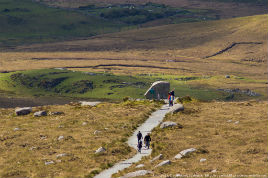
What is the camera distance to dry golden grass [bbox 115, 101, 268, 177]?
37.3 m

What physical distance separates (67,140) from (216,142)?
1608cm

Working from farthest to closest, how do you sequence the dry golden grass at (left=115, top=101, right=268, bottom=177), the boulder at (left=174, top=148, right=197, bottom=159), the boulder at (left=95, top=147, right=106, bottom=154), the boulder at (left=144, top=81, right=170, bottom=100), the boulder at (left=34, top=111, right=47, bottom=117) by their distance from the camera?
1. the boulder at (left=144, top=81, right=170, bottom=100)
2. the boulder at (left=34, top=111, right=47, bottom=117)
3. the boulder at (left=95, top=147, right=106, bottom=154)
4. the boulder at (left=174, top=148, right=197, bottom=159)
5. the dry golden grass at (left=115, top=101, right=268, bottom=177)

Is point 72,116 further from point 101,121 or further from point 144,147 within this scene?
point 144,147

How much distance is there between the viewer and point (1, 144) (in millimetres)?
53219

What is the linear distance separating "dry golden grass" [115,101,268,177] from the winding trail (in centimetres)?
124

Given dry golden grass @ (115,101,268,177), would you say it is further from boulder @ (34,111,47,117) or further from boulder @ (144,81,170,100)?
boulder @ (144,81,170,100)

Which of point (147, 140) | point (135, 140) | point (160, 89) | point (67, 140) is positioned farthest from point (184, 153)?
point (160, 89)

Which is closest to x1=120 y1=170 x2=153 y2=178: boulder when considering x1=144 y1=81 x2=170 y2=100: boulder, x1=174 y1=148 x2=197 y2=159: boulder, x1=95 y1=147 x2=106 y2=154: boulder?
x1=174 y1=148 x2=197 y2=159: boulder

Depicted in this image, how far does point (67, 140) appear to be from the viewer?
53.8 metres

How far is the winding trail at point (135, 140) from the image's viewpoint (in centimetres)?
4007

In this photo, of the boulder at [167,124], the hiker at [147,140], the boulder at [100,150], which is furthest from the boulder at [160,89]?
the boulder at [100,150]

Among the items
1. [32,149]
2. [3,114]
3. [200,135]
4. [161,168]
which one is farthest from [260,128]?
[3,114]

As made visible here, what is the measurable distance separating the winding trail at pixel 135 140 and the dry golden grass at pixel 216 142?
48.7 inches

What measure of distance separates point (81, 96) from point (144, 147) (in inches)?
5953
